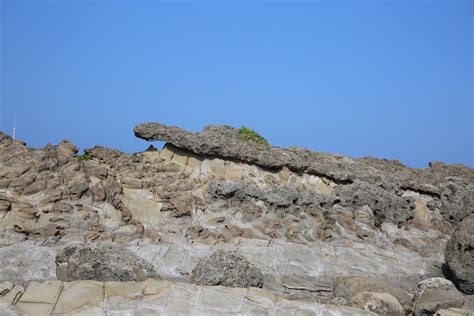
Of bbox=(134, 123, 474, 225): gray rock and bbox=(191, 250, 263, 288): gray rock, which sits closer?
bbox=(191, 250, 263, 288): gray rock

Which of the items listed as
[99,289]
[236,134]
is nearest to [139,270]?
[99,289]

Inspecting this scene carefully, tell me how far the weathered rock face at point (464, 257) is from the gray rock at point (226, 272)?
6.01 meters

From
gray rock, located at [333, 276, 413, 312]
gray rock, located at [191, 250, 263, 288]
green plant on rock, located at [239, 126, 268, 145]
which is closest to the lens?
gray rock, located at [191, 250, 263, 288]

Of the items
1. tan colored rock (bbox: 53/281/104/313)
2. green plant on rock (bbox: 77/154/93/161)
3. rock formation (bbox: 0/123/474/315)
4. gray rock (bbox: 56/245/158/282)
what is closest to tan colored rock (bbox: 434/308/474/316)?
rock formation (bbox: 0/123/474/315)

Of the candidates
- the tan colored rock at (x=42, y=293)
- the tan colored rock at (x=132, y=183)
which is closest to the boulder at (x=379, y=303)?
the tan colored rock at (x=42, y=293)

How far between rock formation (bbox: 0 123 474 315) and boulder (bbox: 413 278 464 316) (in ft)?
0.12

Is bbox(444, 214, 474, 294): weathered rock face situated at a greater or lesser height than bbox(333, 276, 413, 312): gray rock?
greater

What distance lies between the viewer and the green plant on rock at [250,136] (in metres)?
24.0

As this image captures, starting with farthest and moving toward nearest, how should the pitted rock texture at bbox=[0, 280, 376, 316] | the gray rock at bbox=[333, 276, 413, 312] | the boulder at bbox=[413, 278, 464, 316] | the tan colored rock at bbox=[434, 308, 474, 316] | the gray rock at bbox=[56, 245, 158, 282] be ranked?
1. the gray rock at bbox=[333, 276, 413, 312]
2. the boulder at bbox=[413, 278, 464, 316]
3. the gray rock at bbox=[56, 245, 158, 282]
4. the tan colored rock at bbox=[434, 308, 474, 316]
5. the pitted rock texture at bbox=[0, 280, 376, 316]

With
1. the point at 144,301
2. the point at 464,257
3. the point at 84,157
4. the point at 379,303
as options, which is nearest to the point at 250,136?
the point at 84,157

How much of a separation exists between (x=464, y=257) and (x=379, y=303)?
515 cm

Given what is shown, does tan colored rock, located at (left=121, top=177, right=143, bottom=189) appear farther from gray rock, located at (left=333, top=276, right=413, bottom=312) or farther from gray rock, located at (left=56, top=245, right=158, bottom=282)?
gray rock, located at (left=333, top=276, right=413, bottom=312)

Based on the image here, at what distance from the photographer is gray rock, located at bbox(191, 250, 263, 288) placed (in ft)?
53.0

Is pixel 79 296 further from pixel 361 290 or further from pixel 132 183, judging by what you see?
pixel 132 183
